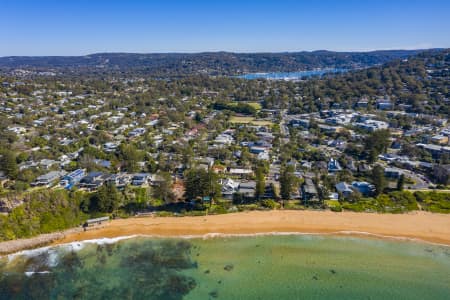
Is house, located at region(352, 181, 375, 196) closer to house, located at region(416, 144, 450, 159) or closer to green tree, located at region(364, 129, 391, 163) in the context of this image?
green tree, located at region(364, 129, 391, 163)

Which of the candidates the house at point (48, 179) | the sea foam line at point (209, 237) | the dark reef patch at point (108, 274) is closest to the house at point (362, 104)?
the sea foam line at point (209, 237)

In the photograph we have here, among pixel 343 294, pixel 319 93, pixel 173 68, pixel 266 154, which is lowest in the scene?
pixel 343 294

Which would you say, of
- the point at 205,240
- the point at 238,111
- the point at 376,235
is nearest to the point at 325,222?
the point at 376,235

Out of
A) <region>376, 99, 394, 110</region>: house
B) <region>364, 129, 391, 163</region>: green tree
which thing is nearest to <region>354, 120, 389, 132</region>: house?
<region>364, 129, 391, 163</region>: green tree

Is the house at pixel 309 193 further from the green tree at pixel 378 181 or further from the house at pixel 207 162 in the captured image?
the house at pixel 207 162

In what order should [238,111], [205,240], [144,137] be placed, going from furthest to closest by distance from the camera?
[238,111]
[144,137]
[205,240]

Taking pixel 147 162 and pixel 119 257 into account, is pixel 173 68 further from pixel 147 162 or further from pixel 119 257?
pixel 119 257

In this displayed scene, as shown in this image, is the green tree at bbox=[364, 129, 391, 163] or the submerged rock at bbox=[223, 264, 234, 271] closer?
the submerged rock at bbox=[223, 264, 234, 271]

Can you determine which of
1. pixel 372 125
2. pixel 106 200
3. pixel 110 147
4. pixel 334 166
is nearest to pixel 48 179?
pixel 106 200
